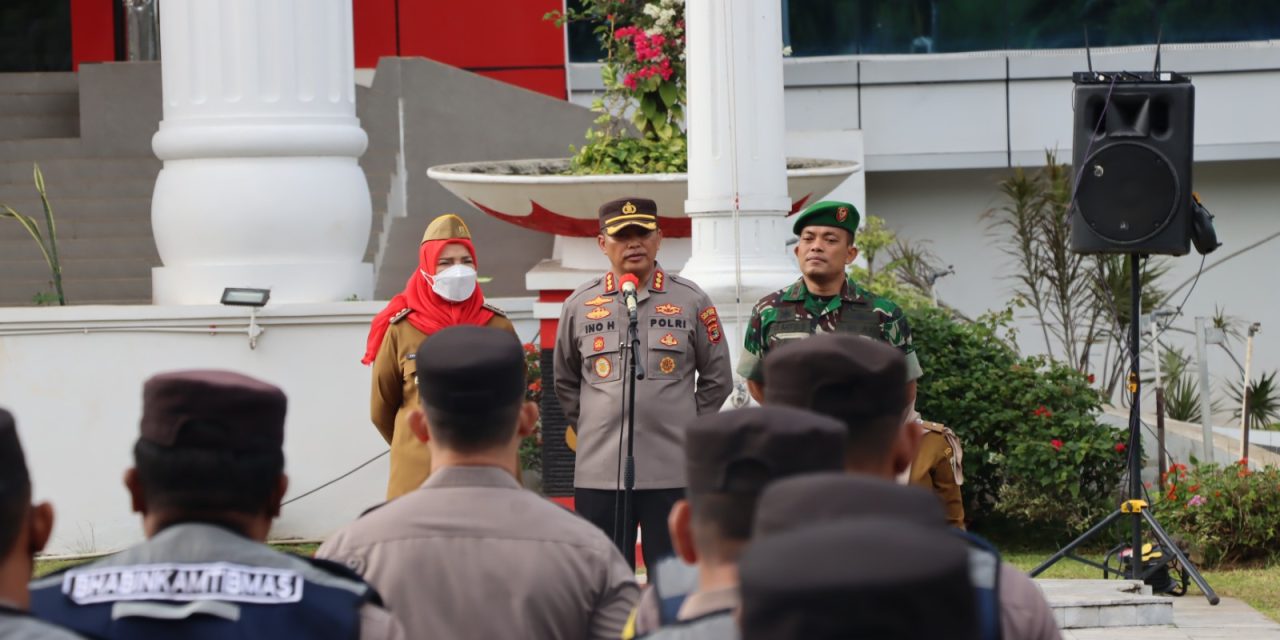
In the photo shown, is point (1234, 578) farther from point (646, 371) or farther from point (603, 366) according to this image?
point (603, 366)

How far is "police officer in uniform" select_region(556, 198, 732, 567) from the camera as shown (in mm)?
6152

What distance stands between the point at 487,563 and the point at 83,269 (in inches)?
368

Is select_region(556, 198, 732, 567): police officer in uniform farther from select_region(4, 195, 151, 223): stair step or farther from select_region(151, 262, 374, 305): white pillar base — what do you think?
select_region(4, 195, 151, 223): stair step

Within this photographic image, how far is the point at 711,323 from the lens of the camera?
20.9ft

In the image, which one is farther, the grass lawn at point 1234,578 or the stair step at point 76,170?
the stair step at point 76,170

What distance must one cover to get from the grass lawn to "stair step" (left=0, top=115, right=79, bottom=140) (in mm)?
7921

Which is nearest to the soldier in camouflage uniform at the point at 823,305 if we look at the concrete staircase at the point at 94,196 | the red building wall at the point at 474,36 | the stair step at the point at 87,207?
the concrete staircase at the point at 94,196

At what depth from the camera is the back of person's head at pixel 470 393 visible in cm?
306

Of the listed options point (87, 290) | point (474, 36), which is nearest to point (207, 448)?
point (87, 290)

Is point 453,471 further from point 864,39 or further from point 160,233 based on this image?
point 864,39

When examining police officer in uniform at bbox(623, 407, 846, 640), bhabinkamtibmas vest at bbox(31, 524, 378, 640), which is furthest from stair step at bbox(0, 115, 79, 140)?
police officer in uniform at bbox(623, 407, 846, 640)

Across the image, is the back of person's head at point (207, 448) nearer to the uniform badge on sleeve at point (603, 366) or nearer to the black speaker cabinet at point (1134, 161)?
the uniform badge on sleeve at point (603, 366)

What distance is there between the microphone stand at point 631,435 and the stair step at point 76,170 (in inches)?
277

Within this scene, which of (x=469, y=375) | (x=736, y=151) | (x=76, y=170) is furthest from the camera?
(x=76, y=170)
